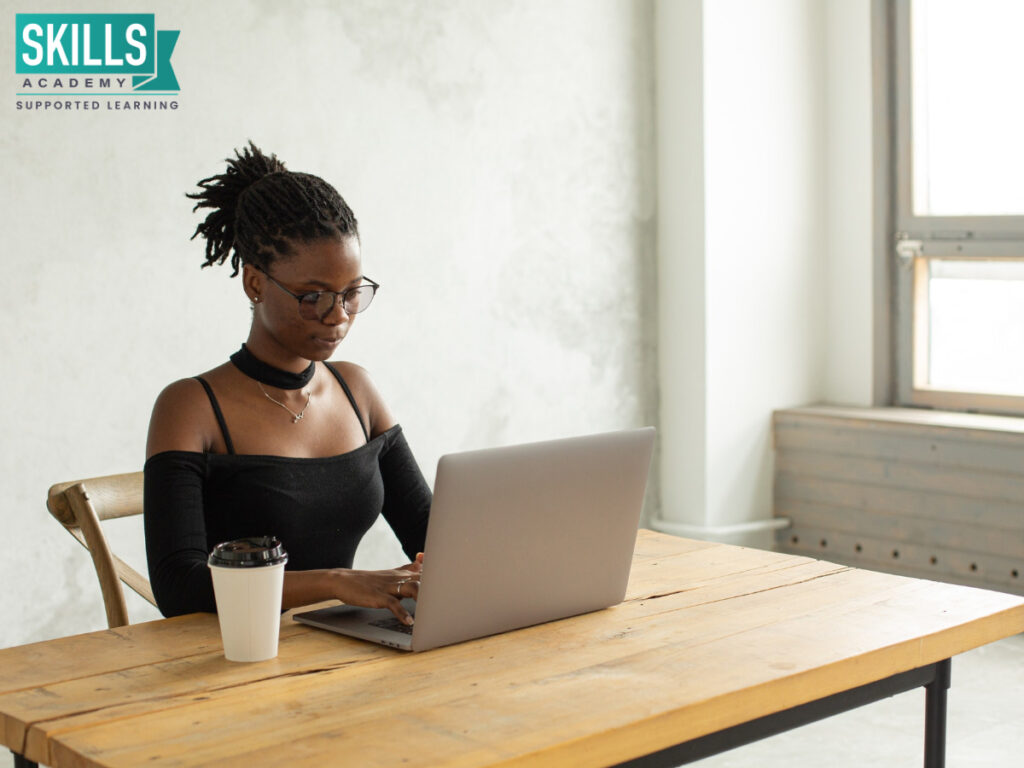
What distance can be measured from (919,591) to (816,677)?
0.42m

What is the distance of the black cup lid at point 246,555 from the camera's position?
1.50 m

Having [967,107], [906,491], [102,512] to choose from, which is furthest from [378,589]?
[967,107]

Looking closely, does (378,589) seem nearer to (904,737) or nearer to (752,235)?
(904,737)

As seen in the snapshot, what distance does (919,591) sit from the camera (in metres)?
1.87

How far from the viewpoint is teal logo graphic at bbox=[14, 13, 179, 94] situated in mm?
3107

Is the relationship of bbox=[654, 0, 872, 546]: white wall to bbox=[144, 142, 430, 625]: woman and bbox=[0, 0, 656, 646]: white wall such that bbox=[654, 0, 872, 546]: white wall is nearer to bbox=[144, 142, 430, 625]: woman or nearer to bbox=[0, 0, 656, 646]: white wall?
bbox=[0, 0, 656, 646]: white wall

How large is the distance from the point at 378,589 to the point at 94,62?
6.83 feet

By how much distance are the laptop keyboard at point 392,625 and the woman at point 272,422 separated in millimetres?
112

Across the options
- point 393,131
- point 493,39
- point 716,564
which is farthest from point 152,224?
point 716,564

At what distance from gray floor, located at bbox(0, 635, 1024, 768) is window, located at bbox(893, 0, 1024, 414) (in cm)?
115

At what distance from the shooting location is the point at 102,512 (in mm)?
2162

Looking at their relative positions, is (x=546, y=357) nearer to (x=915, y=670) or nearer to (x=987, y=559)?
(x=987, y=559)

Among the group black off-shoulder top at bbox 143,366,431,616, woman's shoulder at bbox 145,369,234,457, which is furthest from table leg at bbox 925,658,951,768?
woman's shoulder at bbox 145,369,234,457

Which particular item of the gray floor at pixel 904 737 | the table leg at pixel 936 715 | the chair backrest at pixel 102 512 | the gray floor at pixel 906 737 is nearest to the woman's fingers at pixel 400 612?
the chair backrest at pixel 102 512
